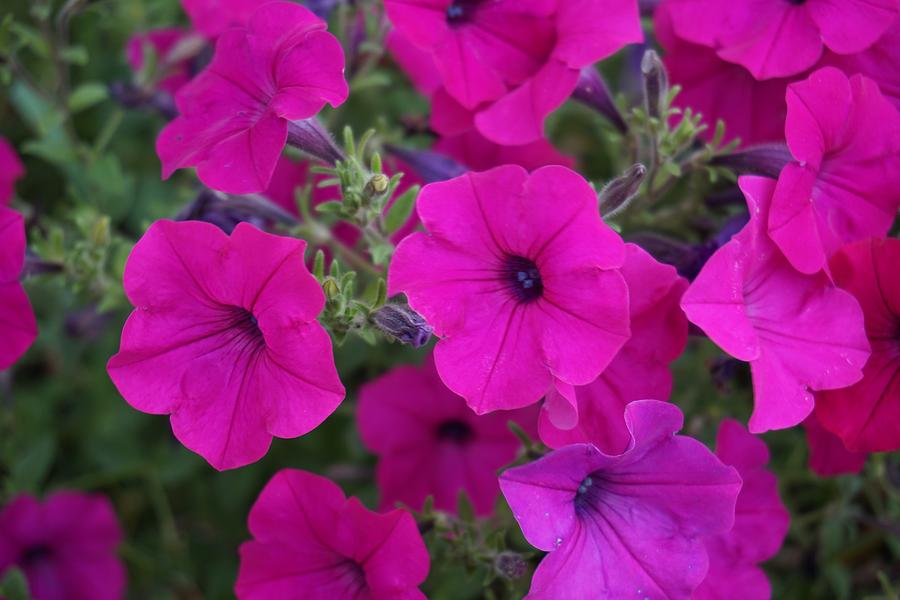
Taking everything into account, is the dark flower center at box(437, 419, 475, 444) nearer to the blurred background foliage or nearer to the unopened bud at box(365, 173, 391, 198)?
the blurred background foliage

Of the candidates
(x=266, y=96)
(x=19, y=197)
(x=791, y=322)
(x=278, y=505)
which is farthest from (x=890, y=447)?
(x=19, y=197)

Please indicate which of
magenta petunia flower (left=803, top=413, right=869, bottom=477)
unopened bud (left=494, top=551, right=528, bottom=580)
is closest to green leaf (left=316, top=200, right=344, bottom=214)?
unopened bud (left=494, top=551, right=528, bottom=580)

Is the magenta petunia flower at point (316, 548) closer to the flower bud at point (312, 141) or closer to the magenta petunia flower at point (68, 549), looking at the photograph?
the flower bud at point (312, 141)

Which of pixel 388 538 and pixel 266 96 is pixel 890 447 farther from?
pixel 266 96

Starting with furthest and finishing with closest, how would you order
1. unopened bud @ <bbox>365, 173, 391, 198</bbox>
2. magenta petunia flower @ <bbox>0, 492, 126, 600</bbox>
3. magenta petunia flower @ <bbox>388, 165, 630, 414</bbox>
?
magenta petunia flower @ <bbox>0, 492, 126, 600</bbox>, unopened bud @ <bbox>365, 173, 391, 198</bbox>, magenta petunia flower @ <bbox>388, 165, 630, 414</bbox>

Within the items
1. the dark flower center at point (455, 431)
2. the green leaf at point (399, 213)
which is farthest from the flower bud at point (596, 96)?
the dark flower center at point (455, 431)

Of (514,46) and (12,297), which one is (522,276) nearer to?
(514,46)
